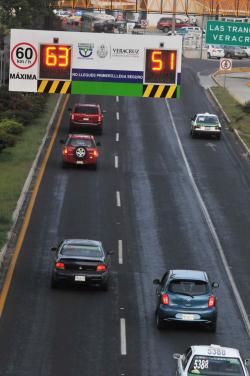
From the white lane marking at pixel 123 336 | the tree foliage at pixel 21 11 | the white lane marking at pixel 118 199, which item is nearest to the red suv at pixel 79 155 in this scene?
the white lane marking at pixel 118 199

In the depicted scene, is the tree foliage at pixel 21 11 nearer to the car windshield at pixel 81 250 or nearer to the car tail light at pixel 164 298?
the car windshield at pixel 81 250

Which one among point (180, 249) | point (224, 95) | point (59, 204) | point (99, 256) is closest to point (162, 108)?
point (224, 95)

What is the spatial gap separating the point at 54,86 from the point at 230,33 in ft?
168

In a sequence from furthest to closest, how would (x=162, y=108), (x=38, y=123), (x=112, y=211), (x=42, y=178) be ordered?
1. (x=162, y=108)
2. (x=38, y=123)
3. (x=42, y=178)
4. (x=112, y=211)

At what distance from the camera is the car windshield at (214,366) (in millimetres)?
23406

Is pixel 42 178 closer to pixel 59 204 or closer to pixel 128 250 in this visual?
pixel 59 204

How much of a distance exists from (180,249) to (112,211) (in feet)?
22.5

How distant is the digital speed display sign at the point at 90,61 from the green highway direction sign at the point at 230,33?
48665mm

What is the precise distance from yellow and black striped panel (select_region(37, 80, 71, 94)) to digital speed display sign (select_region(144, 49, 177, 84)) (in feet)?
7.95

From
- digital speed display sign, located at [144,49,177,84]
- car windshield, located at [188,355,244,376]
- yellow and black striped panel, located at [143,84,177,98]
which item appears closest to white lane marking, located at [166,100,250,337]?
yellow and black striped panel, located at [143,84,177,98]

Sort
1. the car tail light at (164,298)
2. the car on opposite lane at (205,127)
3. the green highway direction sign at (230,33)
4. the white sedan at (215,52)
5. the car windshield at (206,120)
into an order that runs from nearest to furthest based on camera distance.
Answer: the car tail light at (164,298), the car on opposite lane at (205,127), the car windshield at (206,120), the green highway direction sign at (230,33), the white sedan at (215,52)

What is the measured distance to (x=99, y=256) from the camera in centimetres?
3603

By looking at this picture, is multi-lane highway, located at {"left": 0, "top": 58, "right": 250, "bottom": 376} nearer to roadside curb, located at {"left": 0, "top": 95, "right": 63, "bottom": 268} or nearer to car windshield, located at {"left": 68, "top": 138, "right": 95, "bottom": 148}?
roadside curb, located at {"left": 0, "top": 95, "right": 63, "bottom": 268}

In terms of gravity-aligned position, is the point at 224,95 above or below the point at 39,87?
below
